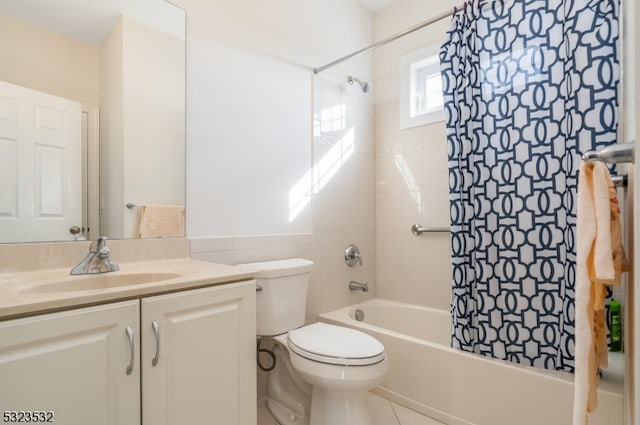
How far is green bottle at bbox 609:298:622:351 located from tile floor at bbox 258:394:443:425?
86cm

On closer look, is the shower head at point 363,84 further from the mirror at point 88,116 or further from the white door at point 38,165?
A: the white door at point 38,165

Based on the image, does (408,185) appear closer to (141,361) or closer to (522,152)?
(522,152)

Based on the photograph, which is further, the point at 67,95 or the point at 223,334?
the point at 67,95

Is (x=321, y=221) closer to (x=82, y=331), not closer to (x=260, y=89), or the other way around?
(x=260, y=89)

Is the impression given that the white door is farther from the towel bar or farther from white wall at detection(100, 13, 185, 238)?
the towel bar

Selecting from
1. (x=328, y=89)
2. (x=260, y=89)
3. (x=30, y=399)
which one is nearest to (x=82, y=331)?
(x=30, y=399)

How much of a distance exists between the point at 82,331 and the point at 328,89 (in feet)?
6.47

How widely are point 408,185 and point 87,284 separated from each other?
201 centimetres

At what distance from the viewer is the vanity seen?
2.51ft

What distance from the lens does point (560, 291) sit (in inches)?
55.8

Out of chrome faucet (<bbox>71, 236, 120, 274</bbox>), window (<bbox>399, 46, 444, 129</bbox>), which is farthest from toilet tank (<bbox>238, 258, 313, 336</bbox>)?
window (<bbox>399, 46, 444, 129</bbox>)

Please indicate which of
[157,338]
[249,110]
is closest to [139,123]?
[249,110]

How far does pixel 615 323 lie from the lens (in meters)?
1.34

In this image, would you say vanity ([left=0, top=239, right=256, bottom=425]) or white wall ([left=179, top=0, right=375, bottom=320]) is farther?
white wall ([left=179, top=0, right=375, bottom=320])
